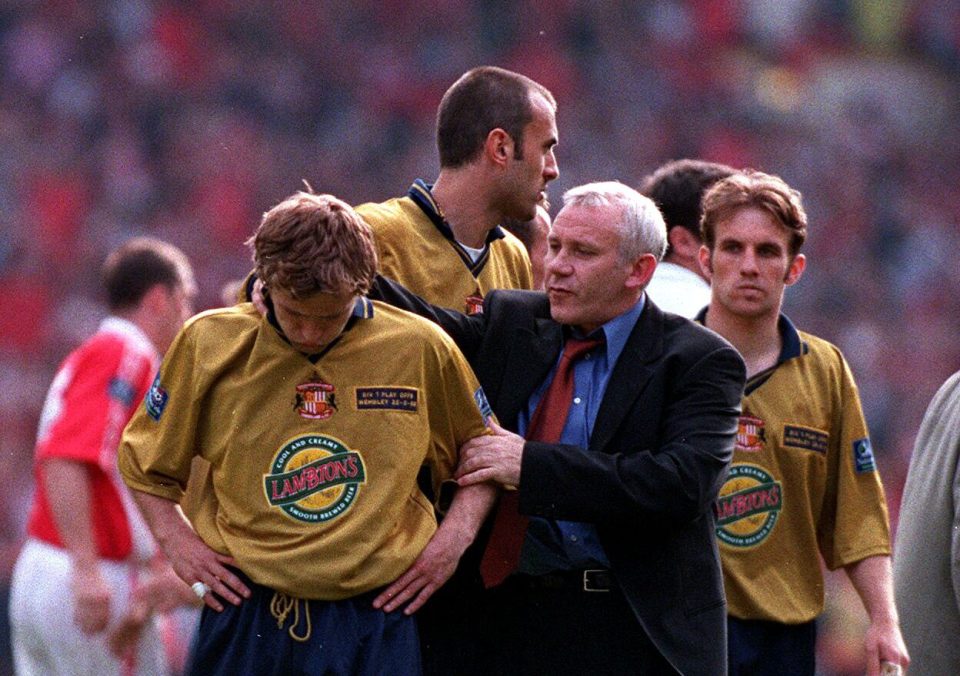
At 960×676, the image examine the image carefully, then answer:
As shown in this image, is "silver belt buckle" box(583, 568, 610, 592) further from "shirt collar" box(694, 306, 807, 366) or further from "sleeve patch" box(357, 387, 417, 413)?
"shirt collar" box(694, 306, 807, 366)

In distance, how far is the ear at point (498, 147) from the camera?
507 cm

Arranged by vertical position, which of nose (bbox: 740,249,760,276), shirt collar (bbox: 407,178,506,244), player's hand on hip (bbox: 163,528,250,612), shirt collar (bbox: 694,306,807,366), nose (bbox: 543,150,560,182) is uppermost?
nose (bbox: 543,150,560,182)

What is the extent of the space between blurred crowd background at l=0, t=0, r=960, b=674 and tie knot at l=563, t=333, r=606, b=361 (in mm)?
7776

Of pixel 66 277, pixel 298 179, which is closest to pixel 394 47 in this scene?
pixel 298 179

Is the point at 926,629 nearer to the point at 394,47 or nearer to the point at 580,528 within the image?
the point at 580,528

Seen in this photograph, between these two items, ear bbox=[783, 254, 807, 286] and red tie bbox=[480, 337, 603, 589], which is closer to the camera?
red tie bbox=[480, 337, 603, 589]

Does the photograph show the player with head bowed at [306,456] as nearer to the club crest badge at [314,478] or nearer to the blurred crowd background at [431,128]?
the club crest badge at [314,478]

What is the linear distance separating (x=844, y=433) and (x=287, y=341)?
1.68 meters

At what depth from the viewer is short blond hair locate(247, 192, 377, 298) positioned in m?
3.86

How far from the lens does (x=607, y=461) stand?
4.04 m

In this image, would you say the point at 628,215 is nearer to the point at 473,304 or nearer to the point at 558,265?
the point at 558,265

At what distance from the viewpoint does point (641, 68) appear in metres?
17.2

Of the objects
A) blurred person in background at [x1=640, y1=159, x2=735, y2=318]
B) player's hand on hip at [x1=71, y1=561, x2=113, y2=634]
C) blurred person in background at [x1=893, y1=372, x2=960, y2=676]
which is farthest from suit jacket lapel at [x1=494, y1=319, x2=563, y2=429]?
player's hand on hip at [x1=71, y1=561, x2=113, y2=634]

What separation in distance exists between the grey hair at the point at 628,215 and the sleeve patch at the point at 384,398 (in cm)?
65
